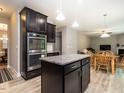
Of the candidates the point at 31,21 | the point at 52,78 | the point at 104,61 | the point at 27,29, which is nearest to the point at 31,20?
the point at 31,21

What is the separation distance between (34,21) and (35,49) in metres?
1.00

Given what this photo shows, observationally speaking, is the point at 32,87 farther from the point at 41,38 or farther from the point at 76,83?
the point at 41,38

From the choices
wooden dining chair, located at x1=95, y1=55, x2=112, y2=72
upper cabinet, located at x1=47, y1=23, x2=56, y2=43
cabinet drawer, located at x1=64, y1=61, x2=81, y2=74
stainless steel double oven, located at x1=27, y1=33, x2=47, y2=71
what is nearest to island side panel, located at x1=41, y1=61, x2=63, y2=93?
cabinet drawer, located at x1=64, y1=61, x2=81, y2=74

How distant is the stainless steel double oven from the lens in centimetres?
307

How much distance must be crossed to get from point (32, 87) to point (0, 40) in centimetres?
652

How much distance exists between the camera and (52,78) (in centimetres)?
171

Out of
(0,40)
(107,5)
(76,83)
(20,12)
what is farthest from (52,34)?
(0,40)

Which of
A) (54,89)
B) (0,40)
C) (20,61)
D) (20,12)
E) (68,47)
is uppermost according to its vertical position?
(20,12)

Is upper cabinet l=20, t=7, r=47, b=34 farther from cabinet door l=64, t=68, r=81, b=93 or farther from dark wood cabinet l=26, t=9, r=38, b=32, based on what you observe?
cabinet door l=64, t=68, r=81, b=93

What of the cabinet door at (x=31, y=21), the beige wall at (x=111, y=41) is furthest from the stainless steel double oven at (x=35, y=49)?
the beige wall at (x=111, y=41)

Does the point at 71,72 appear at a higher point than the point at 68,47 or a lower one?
lower

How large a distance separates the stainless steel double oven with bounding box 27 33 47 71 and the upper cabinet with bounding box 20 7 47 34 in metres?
0.20

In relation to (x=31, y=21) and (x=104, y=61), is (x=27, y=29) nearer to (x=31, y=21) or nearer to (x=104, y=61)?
(x=31, y=21)

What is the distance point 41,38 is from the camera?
3.51 m
